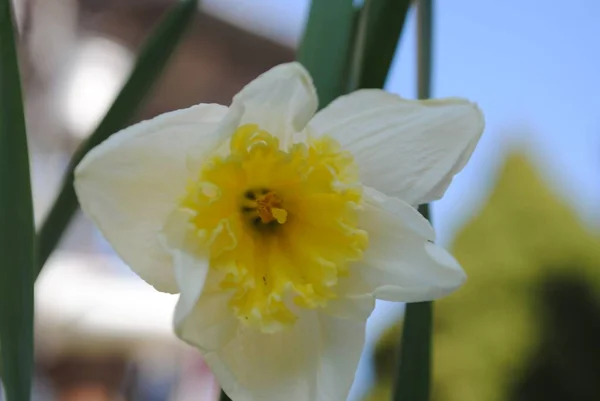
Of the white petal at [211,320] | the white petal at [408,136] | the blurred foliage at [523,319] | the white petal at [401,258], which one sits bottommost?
the blurred foliage at [523,319]

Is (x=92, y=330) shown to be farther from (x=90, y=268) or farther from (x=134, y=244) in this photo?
(x=134, y=244)

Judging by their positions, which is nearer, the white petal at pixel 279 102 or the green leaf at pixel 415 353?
the white petal at pixel 279 102

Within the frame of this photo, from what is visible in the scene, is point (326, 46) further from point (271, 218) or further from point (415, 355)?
point (415, 355)

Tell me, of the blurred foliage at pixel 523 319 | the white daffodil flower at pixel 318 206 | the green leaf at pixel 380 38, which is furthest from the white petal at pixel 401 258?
the blurred foliage at pixel 523 319

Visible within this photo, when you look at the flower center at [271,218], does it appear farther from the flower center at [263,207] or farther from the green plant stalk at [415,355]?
the green plant stalk at [415,355]

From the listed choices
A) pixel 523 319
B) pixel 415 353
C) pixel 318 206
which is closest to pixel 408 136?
pixel 318 206

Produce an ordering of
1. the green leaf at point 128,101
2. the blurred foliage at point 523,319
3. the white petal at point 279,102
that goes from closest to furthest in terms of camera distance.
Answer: the white petal at point 279,102, the green leaf at point 128,101, the blurred foliage at point 523,319

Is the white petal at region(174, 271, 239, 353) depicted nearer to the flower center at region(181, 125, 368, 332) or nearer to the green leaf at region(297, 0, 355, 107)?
the flower center at region(181, 125, 368, 332)
